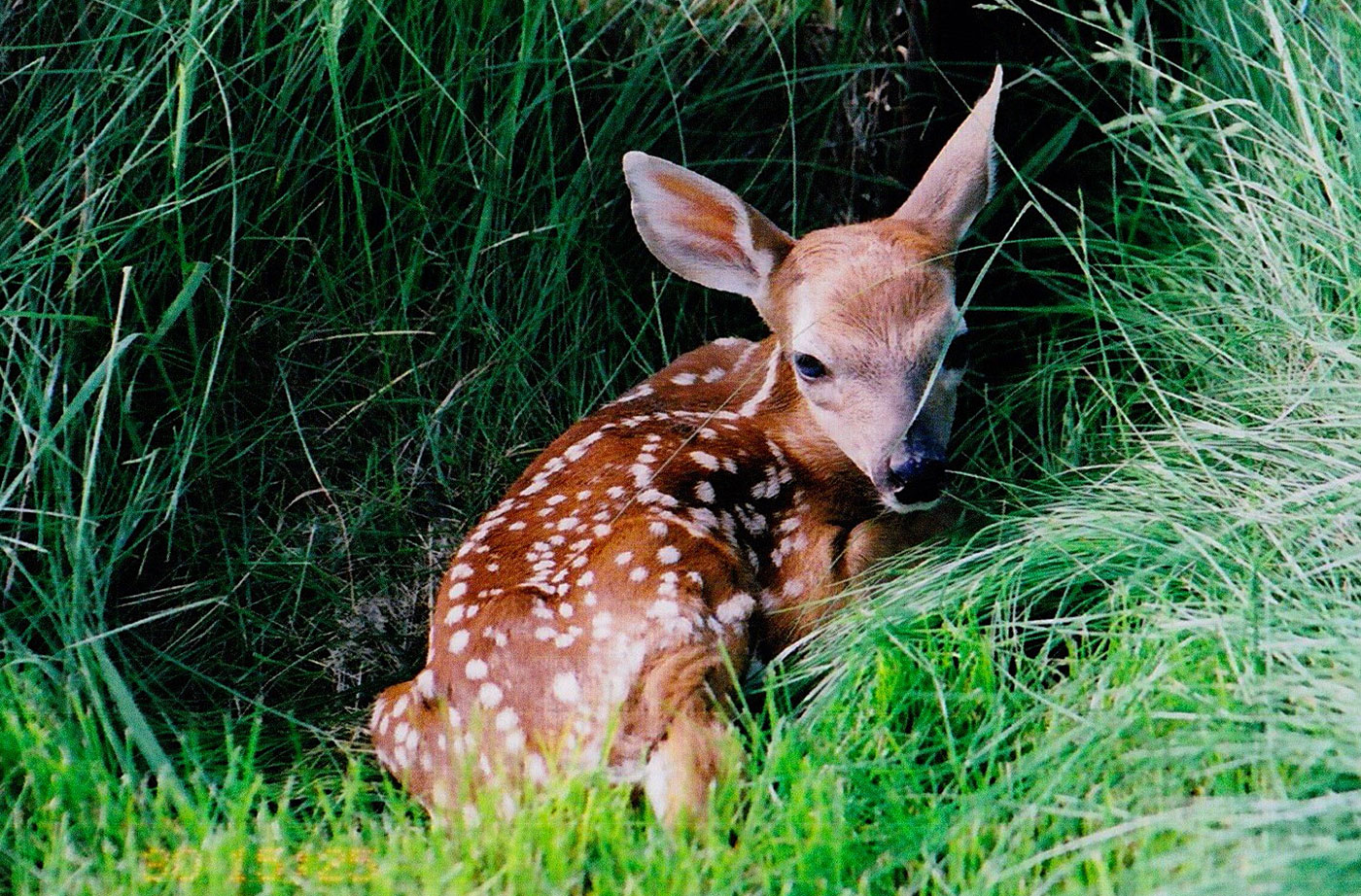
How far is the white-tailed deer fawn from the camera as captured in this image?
2746 millimetres

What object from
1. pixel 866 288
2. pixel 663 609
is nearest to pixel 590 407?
pixel 866 288

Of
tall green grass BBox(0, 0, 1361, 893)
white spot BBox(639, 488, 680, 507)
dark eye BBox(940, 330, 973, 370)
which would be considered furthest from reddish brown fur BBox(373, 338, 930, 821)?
dark eye BBox(940, 330, 973, 370)

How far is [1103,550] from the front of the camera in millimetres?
2855

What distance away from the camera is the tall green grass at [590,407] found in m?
2.35

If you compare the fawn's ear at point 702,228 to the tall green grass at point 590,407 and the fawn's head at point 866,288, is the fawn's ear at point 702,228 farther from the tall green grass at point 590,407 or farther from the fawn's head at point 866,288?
the tall green grass at point 590,407

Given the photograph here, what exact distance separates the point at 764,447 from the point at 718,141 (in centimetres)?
88

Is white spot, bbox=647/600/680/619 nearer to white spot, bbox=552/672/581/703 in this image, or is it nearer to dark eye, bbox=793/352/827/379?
white spot, bbox=552/672/581/703

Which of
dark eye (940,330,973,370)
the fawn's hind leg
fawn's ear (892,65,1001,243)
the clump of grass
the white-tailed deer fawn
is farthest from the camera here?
fawn's ear (892,65,1001,243)

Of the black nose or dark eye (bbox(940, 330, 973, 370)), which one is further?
dark eye (bbox(940, 330, 973, 370))

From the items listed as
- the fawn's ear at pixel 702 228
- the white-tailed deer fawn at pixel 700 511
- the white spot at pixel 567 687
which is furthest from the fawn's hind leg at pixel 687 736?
the fawn's ear at pixel 702 228

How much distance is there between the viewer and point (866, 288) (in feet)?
10.5

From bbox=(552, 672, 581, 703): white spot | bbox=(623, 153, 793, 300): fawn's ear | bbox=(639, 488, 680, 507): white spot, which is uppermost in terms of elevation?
bbox=(623, 153, 793, 300): fawn's ear

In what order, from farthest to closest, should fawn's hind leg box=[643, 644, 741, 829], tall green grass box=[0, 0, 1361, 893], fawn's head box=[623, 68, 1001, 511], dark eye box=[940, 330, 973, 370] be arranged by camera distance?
dark eye box=[940, 330, 973, 370]
fawn's head box=[623, 68, 1001, 511]
fawn's hind leg box=[643, 644, 741, 829]
tall green grass box=[0, 0, 1361, 893]
